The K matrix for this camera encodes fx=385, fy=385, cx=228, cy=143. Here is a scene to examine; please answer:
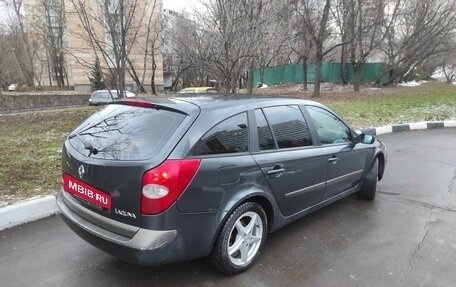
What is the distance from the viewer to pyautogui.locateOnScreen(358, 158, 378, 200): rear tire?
4824 millimetres

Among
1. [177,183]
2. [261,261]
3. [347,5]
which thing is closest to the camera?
[177,183]

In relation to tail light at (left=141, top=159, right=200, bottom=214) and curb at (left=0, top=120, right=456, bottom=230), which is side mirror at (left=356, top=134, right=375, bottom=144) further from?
curb at (left=0, top=120, right=456, bottom=230)

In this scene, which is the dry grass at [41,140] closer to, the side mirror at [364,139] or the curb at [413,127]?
the curb at [413,127]

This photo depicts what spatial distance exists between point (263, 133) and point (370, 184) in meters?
2.17

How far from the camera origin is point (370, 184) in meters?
4.84

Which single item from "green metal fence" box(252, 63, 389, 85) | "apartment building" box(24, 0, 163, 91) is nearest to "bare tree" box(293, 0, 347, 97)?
"apartment building" box(24, 0, 163, 91)

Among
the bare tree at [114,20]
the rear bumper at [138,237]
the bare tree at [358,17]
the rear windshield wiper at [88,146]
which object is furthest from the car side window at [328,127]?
the bare tree at [358,17]

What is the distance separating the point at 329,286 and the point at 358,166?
1902 mm

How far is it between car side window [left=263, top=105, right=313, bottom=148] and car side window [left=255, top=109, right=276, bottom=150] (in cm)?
7

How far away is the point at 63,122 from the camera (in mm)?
11188

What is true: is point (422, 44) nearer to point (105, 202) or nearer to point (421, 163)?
point (421, 163)

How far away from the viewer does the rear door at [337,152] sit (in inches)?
159

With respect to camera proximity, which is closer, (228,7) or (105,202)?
(105,202)

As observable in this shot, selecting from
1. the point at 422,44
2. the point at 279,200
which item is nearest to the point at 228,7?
the point at 279,200
